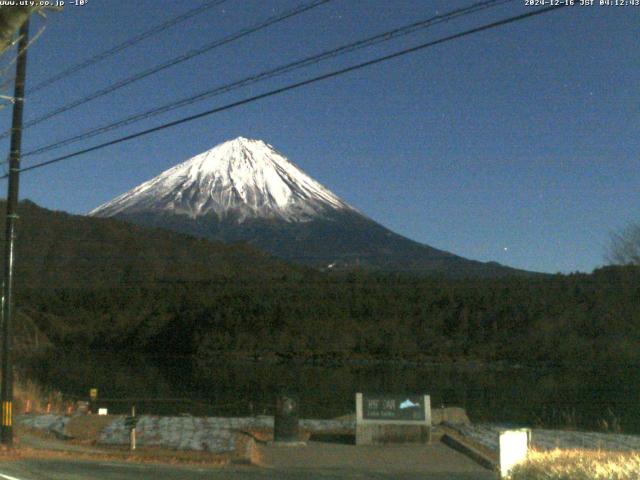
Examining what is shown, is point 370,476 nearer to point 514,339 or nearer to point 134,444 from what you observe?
point 134,444

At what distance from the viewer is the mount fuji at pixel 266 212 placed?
88500 millimetres

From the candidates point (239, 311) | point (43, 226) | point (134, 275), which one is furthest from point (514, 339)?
point (43, 226)

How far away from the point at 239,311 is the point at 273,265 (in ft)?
22.8

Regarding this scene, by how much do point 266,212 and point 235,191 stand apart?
7.83m

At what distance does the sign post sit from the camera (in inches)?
725

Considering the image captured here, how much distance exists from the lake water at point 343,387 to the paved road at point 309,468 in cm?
1400

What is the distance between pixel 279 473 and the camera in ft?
44.4

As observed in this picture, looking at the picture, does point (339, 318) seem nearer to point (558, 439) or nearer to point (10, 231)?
point (558, 439)

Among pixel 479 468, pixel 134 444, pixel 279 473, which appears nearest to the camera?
pixel 279 473

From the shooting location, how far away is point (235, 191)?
113 metres

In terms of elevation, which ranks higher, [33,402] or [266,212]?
[266,212]

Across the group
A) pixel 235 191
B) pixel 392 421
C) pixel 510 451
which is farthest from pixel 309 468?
pixel 235 191

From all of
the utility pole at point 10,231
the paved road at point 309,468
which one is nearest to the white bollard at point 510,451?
the paved road at point 309,468

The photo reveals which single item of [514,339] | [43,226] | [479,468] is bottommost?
[479,468]
